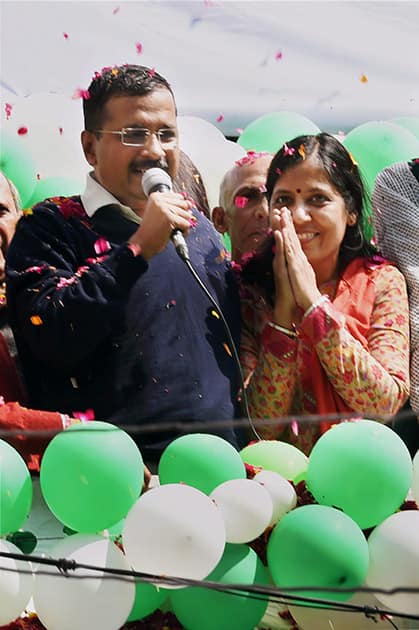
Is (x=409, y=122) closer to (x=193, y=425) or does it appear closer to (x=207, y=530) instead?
(x=193, y=425)

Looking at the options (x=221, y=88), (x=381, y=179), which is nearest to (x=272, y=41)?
(x=221, y=88)

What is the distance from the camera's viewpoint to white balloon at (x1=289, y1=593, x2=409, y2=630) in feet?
8.17

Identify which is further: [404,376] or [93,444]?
[404,376]

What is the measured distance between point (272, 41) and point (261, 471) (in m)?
1.55

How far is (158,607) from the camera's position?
2.55 metres

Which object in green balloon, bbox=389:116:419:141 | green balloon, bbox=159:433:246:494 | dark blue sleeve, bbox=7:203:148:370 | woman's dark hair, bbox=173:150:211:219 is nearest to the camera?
green balloon, bbox=159:433:246:494

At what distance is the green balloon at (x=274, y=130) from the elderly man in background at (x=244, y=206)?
25cm

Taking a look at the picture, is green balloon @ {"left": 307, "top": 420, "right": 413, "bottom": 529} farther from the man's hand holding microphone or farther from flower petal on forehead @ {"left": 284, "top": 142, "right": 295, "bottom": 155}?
flower petal on forehead @ {"left": 284, "top": 142, "right": 295, "bottom": 155}

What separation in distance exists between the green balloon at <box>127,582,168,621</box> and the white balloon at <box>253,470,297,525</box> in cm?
27

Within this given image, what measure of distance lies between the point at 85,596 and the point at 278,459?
1.83 feet

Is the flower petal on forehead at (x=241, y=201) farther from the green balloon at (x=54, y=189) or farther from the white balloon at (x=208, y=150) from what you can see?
the green balloon at (x=54, y=189)

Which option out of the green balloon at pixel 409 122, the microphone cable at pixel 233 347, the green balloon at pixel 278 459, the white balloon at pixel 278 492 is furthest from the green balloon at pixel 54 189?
the white balloon at pixel 278 492

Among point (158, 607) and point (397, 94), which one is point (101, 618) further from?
point (397, 94)

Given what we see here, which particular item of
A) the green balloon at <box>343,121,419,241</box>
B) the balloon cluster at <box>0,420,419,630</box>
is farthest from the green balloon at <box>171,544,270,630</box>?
the green balloon at <box>343,121,419,241</box>
